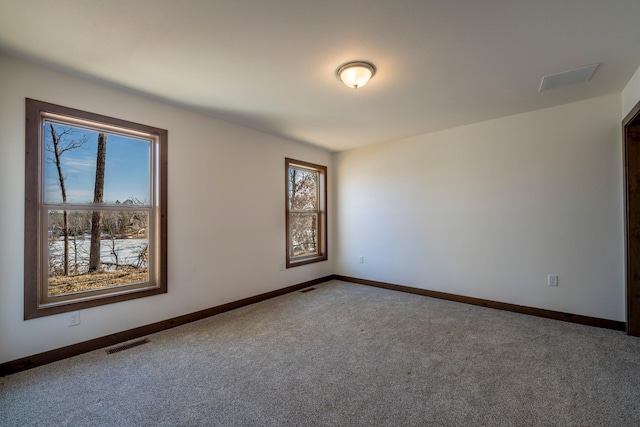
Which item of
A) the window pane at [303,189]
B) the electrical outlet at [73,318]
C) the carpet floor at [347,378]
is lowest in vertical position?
the carpet floor at [347,378]

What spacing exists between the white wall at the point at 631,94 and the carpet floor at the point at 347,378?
2236mm

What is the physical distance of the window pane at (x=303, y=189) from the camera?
15.5 feet

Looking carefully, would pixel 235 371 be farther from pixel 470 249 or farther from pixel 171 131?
pixel 470 249

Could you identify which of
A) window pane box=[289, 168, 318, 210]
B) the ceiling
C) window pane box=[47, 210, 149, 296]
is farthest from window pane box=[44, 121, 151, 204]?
window pane box=[289, 168, 318, 210]

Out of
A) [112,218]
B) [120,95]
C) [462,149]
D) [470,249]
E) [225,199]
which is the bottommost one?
[470,249]

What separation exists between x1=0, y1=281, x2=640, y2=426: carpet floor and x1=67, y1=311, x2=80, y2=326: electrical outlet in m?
0.29

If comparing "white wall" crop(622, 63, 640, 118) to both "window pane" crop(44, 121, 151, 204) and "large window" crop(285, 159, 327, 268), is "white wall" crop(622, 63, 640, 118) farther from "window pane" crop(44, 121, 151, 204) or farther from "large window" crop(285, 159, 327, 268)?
"window pane" crop(44, 121, 151, 204)

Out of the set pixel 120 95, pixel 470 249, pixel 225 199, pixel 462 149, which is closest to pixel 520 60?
pixel 462 149

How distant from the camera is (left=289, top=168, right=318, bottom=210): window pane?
15.5ft

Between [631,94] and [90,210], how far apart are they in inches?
206

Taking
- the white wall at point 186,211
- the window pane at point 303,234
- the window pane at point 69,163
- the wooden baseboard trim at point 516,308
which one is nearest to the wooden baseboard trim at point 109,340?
the white wall at point 186,211

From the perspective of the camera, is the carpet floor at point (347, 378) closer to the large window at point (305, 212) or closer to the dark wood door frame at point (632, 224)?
the dark wood door frame at point (632, 224)

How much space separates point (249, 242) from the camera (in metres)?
3.90

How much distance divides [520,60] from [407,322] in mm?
2737
